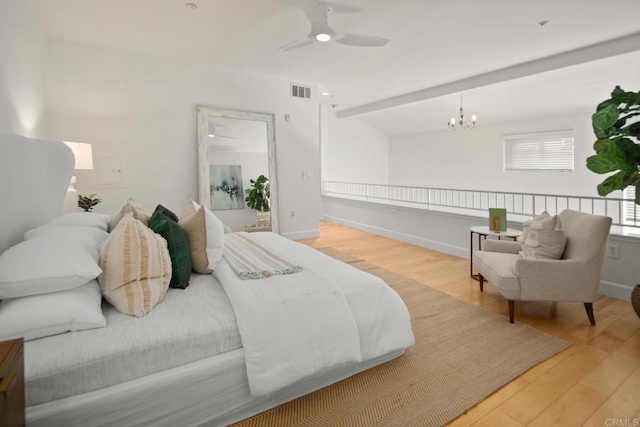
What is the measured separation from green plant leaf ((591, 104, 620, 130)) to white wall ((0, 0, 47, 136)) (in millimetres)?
4202

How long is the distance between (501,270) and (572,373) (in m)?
0.84

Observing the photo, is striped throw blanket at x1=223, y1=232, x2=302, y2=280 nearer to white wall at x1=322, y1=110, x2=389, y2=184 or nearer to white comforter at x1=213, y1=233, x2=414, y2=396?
white comforter at x1=213, y1=233, x2=414, y2=396

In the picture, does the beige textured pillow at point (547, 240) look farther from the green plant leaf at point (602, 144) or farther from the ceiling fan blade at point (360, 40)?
the ceiling fan blade at point (360, 40)

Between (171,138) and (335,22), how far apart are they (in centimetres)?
265

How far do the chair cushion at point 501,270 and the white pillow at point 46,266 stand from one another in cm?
264

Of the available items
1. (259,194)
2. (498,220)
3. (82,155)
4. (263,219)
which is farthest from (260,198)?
(498,220)

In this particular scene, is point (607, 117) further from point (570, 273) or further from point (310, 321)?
point (310, 321)

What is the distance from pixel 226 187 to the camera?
4.85 meters

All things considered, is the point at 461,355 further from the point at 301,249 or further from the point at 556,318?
the point at 301,249

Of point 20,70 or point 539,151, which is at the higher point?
point 20,70

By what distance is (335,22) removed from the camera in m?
3.34

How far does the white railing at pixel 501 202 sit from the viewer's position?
3883 mm

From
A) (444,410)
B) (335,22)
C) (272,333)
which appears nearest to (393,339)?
(444,410)

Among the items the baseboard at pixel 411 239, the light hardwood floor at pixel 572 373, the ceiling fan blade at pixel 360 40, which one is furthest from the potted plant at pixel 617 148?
the baseboard at pixel 411 239
